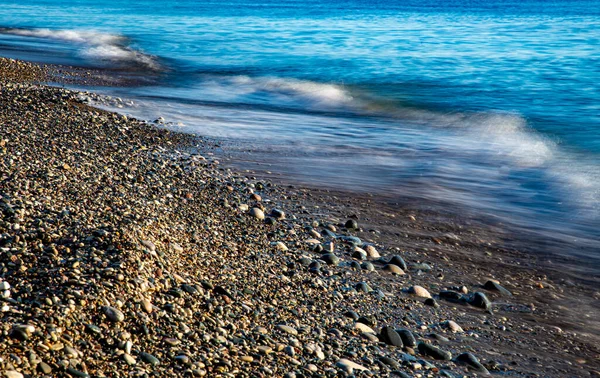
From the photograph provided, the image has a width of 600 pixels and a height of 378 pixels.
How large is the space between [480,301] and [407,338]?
1.23m

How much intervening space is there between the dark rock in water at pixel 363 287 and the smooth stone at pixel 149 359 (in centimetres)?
234

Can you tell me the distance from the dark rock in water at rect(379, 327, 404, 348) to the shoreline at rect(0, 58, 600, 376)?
3.1 inches

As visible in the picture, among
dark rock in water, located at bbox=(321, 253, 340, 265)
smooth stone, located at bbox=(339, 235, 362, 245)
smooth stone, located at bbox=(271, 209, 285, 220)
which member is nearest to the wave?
smooth stone, located at bbox=(271, 209, 285, 220)

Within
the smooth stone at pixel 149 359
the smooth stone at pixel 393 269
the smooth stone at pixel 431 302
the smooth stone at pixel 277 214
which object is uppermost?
the smooth stone at pixel 277 214

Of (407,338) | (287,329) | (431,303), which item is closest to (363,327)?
(407,338)

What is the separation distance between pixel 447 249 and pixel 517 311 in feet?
4.65

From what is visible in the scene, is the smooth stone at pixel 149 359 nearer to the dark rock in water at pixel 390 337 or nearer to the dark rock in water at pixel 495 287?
the dark rock in water at pixel 390 337

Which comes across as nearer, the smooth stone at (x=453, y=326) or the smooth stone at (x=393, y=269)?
the smooth stone at (x=453, y=326)

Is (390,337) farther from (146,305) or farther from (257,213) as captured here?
(257,213)

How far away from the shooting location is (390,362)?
15.4ft

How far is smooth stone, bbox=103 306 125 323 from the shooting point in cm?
428

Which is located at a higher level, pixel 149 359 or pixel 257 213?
pixel 257 213

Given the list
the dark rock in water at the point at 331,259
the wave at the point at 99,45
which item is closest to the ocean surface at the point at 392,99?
the wave at the point at 99,45

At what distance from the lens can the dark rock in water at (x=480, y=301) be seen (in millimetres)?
5934
